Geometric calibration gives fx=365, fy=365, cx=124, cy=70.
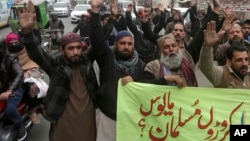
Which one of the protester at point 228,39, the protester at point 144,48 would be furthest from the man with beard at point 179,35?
the protester at point 144,48

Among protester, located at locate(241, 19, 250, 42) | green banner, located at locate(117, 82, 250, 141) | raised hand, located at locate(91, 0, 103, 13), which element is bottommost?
green banner, located at locate(117, 82, 250, 141)

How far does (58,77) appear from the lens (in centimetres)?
337

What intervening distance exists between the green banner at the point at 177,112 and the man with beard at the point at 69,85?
0.31 meters

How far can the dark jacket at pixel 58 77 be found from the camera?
11.0 ft

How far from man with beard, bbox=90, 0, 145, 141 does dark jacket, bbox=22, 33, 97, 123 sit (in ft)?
0.38

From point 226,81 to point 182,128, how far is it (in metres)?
0.59

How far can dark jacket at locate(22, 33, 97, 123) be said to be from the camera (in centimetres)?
336

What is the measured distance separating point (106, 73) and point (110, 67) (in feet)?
0.23

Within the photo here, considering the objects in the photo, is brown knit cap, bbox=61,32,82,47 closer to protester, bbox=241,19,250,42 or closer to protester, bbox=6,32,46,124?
protester, bbox=6,32,46,124

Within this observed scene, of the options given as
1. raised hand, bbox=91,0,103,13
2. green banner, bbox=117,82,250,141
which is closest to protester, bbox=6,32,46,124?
raised hand, bbox=91,0,103,13

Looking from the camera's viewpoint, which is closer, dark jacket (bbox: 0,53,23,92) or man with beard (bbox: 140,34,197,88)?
man with beard (bbox: 140,34,197,88)

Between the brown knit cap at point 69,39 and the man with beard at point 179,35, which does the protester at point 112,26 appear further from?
the brown knit cap at point 69,39

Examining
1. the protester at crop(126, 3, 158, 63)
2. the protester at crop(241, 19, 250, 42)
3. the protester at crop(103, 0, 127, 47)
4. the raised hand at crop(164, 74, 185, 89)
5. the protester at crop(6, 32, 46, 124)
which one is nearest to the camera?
the raised hand at crop(164, 74, 185, 89)

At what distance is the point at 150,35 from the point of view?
5.74m
